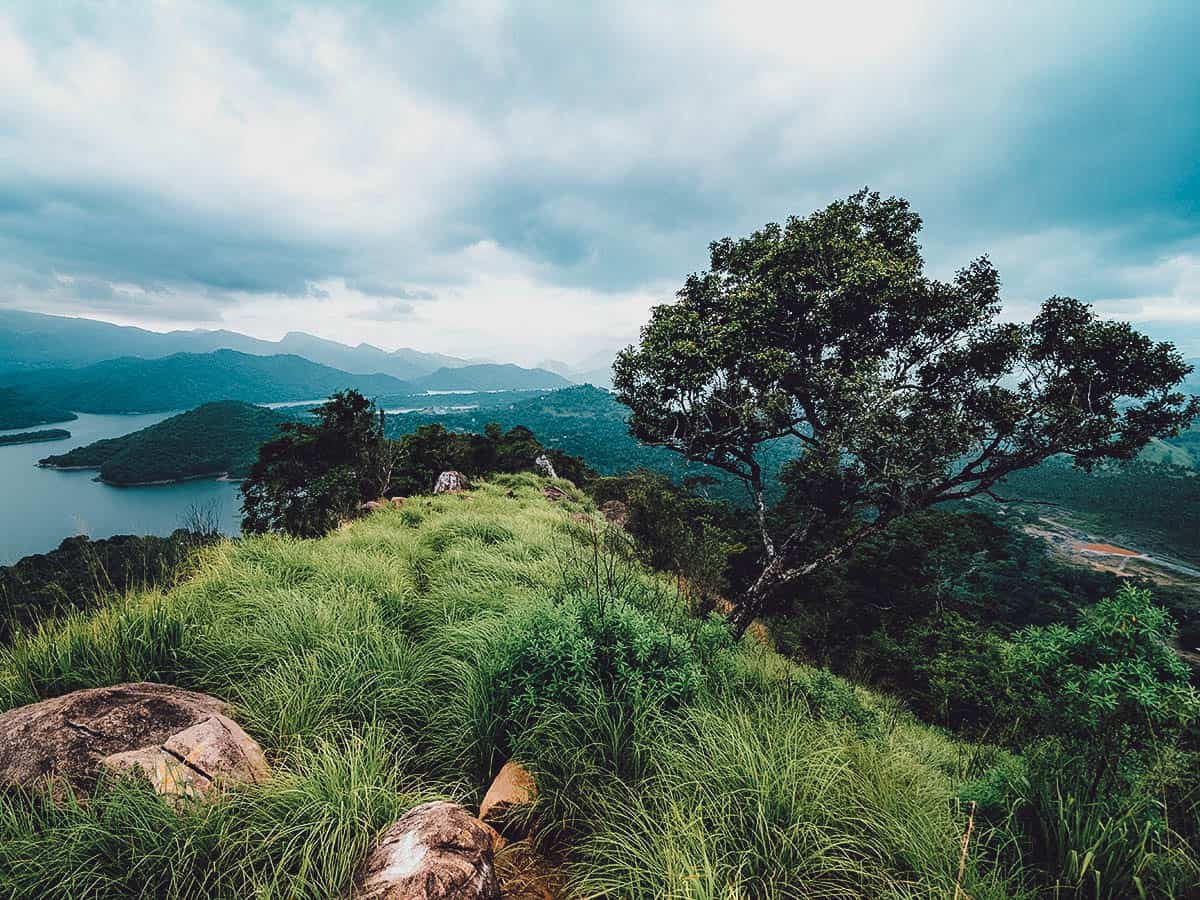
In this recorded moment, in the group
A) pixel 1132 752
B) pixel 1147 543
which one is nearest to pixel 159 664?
pixel 1132 752

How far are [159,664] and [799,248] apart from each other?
10.4 metres

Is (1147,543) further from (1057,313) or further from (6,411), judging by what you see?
(6,411)

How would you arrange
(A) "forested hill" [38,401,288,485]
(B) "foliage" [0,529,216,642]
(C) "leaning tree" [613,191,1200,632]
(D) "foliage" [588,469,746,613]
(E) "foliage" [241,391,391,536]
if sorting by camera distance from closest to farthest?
(B) "foliage" [0,529,216,642] → (C) "leaning tree" [613,191,1200,632] → (D) "foliage" [588,469,746,613] → (E) "foliage" [241,391,391,536] → (A) "forested hill" [38,401,288,485]

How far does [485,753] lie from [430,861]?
A: 3.33 ft

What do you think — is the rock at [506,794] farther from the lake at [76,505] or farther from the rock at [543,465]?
the lake at [76,505]

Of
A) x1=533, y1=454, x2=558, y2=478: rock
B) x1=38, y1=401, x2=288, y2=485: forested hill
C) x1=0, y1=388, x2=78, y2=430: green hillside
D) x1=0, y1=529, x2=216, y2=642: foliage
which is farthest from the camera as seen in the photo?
x1=0, y1=388, x2=78, y2=430: green hillside

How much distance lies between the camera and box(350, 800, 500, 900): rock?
203 cm

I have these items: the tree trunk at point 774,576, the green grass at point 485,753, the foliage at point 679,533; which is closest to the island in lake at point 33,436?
the foliage at point 679,533

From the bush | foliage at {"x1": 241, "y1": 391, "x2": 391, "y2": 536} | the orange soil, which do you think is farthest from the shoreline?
the orange soil

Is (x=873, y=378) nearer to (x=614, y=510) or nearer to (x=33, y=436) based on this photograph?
(x=614, y=510)

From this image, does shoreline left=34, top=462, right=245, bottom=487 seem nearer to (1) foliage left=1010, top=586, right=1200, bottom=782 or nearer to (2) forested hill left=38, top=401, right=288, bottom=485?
(2) forested hill left=38, top=401, right=288, bottom=485

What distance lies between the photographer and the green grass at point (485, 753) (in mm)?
2115

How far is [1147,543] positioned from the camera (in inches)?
3393

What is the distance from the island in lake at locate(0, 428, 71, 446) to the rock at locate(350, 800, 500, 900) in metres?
227
